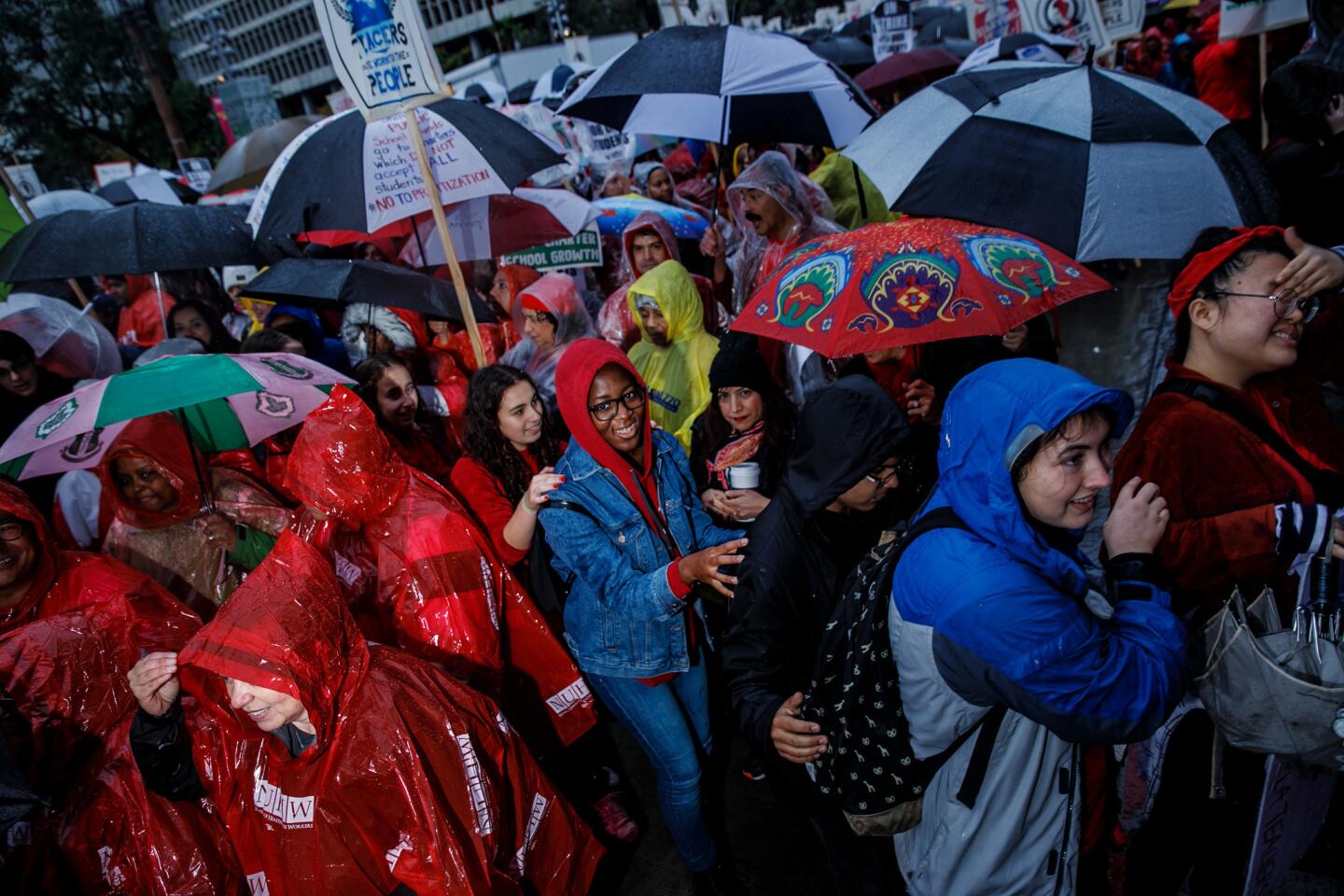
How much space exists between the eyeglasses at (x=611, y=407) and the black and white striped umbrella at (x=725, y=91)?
220 cm

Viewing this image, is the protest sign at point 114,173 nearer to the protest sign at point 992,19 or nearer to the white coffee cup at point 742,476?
the protest sign at point 992,19

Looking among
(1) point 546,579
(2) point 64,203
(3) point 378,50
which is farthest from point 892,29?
(2) point 64,203

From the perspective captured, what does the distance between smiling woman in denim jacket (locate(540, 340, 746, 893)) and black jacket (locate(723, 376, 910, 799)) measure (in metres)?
0.44

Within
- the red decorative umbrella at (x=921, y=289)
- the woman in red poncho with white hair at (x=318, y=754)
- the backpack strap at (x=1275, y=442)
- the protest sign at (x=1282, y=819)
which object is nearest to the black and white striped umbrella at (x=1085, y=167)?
the red decorative umbrella at (x=921, y=289)

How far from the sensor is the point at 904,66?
9.52 m

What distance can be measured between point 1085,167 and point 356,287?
365 cm

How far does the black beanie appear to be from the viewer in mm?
3082

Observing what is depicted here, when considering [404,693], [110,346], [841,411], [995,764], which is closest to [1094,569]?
[995,764]

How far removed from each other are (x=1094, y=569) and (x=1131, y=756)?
2.78 ft

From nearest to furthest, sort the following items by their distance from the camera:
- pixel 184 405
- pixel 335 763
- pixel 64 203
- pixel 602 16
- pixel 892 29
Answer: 1. pixel 335 763
2. pixel 184 405
3. pixel 64 203
4. pixel 892 29
5. pixel 602 16

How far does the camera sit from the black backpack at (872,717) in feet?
5.49

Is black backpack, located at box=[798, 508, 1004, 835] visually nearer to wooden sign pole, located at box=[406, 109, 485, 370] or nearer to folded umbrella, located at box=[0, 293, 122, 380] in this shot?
wooden sign pole, located at box=[406, 109, 485, 370]

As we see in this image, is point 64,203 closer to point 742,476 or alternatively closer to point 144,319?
point 144,319

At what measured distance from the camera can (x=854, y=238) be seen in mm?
2893
